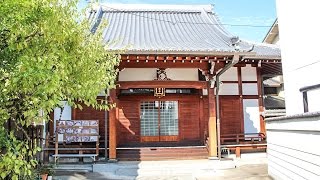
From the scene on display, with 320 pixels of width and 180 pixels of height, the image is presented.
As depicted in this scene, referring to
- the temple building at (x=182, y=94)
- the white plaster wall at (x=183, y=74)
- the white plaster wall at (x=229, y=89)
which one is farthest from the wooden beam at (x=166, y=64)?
the white plaster wall at (x=229, y=89)

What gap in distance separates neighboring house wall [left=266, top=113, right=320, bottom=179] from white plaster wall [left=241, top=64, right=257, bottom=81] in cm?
463

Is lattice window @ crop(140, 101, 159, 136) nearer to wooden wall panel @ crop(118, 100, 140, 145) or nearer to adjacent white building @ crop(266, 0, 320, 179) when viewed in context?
wooden wall panel @ crop(118, 100, 140, 145)

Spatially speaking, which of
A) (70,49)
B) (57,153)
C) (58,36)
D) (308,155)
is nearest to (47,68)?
(58,36)

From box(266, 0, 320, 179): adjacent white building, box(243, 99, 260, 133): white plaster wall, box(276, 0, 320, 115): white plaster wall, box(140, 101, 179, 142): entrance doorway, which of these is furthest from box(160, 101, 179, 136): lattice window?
box(276, 0, 320, 115): white plaster wall

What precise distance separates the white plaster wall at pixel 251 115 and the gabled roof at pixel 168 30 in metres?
1.90

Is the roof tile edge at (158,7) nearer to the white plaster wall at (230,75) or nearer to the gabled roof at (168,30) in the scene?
the gabled roof at (168,30)

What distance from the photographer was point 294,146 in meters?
5.79

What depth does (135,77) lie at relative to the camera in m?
10.6

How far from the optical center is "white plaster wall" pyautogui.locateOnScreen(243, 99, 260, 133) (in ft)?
39.6

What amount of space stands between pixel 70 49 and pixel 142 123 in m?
8.22

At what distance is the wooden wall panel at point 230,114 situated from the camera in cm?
1212

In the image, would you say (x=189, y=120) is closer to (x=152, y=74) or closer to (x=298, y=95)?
(x=152, y=74)

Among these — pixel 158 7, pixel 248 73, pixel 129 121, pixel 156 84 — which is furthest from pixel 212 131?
pixel 158 7

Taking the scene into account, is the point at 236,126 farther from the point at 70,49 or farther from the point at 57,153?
the point at 70,49
